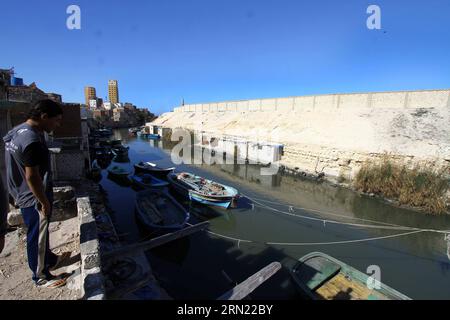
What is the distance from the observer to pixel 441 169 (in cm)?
1552

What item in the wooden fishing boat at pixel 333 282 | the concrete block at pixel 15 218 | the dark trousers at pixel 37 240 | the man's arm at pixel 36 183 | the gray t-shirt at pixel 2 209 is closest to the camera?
the gray t-shirt at pixel 2 209

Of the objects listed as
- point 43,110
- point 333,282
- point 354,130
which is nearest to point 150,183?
point 333,282

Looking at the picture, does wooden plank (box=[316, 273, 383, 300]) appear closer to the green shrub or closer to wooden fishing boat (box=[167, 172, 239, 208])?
wooden fishing boat (box=[167, 172, 239, 208])

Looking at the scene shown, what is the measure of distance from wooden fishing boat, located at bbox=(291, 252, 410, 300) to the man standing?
19.3 feet

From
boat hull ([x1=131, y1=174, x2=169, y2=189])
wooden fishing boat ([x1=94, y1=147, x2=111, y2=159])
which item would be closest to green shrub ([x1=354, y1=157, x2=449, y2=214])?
boat hull ([x1=131, y1=174, x2=169, y2=189])

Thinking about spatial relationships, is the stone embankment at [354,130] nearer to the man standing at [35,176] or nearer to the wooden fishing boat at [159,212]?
the wooden fishing boat at [159,212]

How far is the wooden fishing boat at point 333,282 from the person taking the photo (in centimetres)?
594

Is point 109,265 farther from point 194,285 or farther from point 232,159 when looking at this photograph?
point 232,159

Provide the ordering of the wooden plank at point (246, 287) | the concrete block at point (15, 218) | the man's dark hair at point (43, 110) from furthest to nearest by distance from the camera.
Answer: the concrete block at point (15, 218)
the man's dark hair at point (43, 110)
the wooden plank at point (246, 287)

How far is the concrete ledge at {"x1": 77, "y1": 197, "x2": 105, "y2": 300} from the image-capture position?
2779 mm

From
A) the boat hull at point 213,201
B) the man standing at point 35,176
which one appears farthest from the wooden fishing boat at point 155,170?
the man standing at point 35,176

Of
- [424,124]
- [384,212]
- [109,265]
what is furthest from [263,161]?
[109,265]

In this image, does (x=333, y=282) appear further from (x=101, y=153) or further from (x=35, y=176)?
(x=101, y=153)

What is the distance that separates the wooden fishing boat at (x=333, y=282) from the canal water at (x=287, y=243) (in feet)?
2.00
